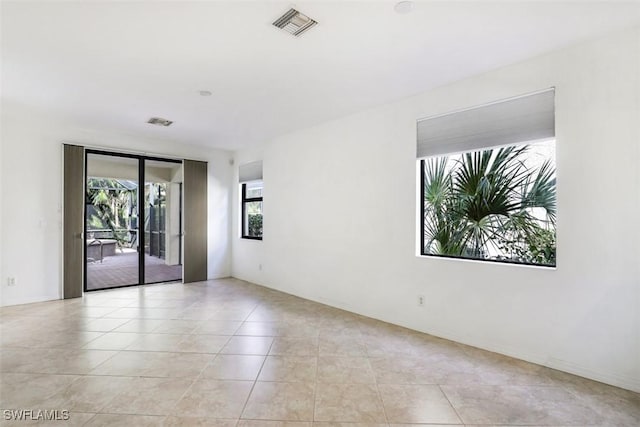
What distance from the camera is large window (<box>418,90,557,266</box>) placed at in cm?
295

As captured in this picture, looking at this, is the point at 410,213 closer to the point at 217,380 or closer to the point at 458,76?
the point at 458,76

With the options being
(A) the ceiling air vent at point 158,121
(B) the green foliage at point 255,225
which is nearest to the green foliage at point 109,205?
(A) the ceiling air vent at point 158,121

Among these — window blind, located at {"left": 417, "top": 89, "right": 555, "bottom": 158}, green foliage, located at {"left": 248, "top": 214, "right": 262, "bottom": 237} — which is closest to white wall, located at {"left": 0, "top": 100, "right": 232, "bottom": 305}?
green foliage, located at {"left": 248, "top": 214, "right": 262, "bottom": 237}

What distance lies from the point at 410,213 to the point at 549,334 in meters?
1.67

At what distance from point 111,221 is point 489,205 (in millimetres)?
5740

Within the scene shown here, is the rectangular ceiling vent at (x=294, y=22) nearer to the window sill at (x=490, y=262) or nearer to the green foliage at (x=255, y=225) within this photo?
the window sill at (x=490, y=262)

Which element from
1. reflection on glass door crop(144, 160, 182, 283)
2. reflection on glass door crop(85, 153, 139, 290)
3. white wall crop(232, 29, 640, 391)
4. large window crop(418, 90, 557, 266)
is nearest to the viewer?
white wall crop(232, 29, 640, 391)

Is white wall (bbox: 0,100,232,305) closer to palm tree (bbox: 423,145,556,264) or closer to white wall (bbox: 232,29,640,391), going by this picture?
white wall (bbox: 232,29,640,391)

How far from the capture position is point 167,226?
6.25 metres

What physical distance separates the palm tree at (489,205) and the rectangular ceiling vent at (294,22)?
6.73 feet

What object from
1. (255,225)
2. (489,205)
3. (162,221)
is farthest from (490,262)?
(162,221)

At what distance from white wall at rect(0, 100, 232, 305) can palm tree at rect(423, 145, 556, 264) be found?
5.26 metres

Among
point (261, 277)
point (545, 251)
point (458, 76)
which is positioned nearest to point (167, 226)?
point (261, 277)

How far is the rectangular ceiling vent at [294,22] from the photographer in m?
2.23
